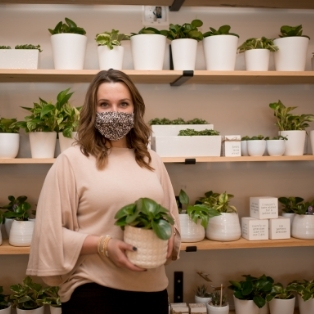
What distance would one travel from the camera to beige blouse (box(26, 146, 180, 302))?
136 centimetres

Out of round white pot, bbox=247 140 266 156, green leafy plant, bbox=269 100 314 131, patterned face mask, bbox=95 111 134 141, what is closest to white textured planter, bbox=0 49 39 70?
patterned face mask, bbox=95 111 134 141

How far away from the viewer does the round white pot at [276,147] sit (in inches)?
92.4

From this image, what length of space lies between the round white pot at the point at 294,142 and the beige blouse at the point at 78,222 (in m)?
1.25

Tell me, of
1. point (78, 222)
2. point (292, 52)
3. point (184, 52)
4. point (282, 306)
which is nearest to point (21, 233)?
point (78, 222)

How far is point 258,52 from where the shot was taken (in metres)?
Answer: 2.33

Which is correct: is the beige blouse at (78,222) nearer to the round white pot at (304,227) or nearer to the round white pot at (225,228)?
the round white pot at (225,228)

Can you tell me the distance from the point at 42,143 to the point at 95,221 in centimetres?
93

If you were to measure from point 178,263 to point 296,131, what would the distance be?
3.54ft

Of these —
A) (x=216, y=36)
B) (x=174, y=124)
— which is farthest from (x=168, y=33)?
(x=174, y=124)

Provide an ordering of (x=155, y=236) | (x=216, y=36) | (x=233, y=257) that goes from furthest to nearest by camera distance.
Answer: (x=233, y=257) → (x=216, y=36) → (x=155, y=236)

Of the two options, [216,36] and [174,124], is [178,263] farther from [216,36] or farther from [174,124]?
[216,36]

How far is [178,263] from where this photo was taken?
260 centimetres

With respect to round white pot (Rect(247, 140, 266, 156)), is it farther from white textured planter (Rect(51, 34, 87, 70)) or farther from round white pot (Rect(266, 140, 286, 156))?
white textured planter (Rect(51, 34, 87, 70))

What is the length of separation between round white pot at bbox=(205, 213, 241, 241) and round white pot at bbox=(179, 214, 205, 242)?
0.08 meters
